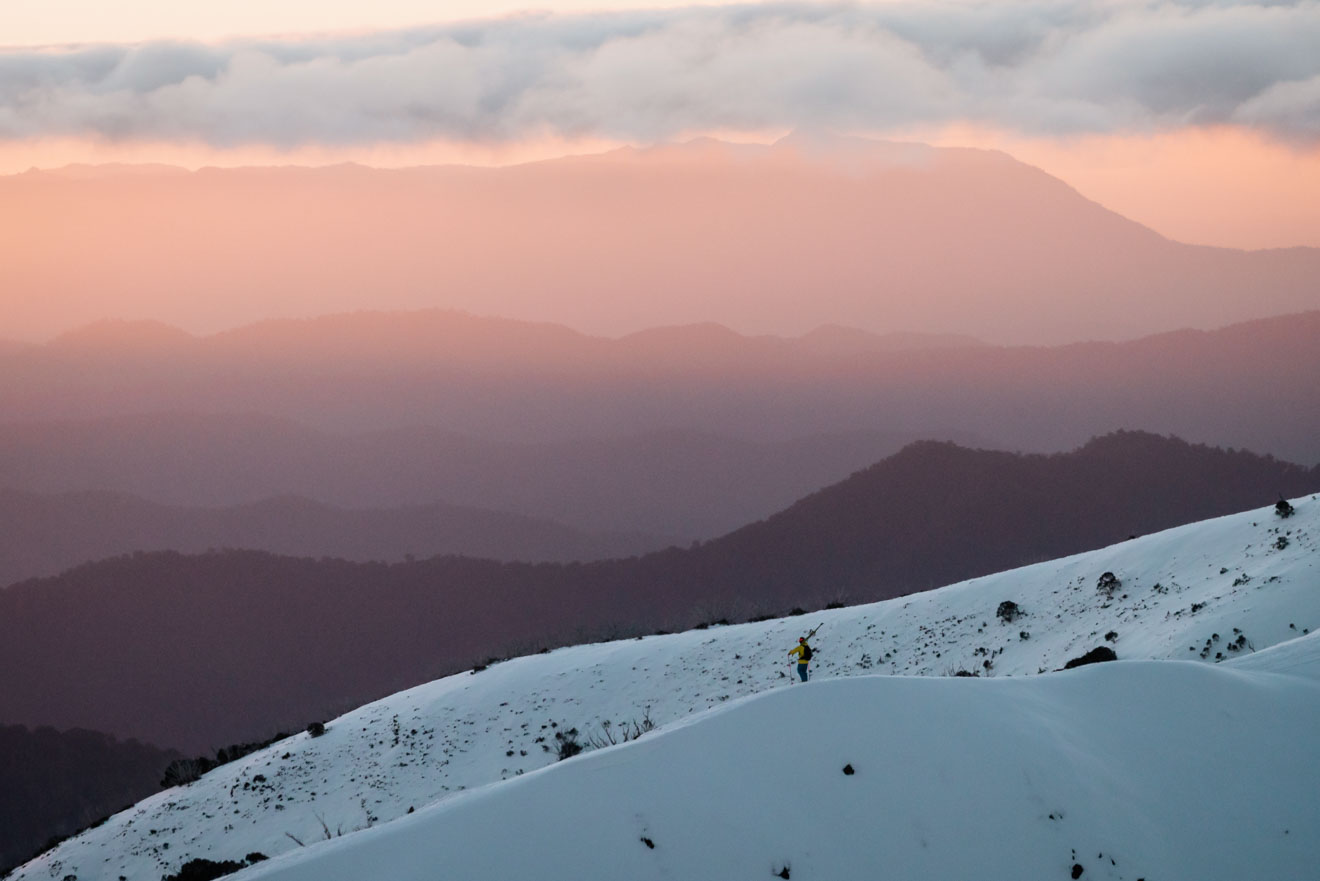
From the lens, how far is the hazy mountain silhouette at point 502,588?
427 ft

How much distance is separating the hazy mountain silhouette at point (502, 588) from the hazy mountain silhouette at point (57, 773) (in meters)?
26.8

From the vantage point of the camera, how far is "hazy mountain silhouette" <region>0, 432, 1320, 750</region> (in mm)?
130000

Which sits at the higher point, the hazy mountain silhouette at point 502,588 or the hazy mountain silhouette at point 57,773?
the hazy mountain silhouette at point 502,588

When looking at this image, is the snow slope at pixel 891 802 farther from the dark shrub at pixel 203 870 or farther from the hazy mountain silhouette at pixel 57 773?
the hazy mountain silhouette at pixel 57 773

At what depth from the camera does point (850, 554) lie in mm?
131750

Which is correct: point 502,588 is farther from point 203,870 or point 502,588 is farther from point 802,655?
point 203,870

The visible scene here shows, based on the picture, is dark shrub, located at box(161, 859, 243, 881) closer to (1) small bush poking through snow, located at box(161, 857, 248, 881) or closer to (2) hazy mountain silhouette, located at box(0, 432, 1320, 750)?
(1) small bush poking through snow, located at box(161, 857, 248, 881)

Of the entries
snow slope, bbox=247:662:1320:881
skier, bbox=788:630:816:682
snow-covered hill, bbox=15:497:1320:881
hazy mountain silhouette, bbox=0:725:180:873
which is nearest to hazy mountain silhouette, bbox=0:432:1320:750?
hazy mountain silhouette, bbox=0:725:180:873

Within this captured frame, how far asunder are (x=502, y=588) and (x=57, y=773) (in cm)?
5931

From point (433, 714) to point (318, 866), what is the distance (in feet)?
81.9

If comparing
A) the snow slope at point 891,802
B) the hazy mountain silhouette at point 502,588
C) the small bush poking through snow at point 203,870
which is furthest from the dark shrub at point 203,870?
the hazy mountain silhouette at point 502,588

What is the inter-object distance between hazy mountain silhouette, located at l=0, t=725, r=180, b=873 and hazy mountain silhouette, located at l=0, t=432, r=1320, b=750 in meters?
26.8

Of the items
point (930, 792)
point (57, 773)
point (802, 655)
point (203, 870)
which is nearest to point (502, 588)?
point (57, 773)

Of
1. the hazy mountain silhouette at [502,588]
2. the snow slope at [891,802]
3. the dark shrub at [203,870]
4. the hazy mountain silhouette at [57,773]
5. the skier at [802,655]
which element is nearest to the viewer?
the snow slope at [891,802]
